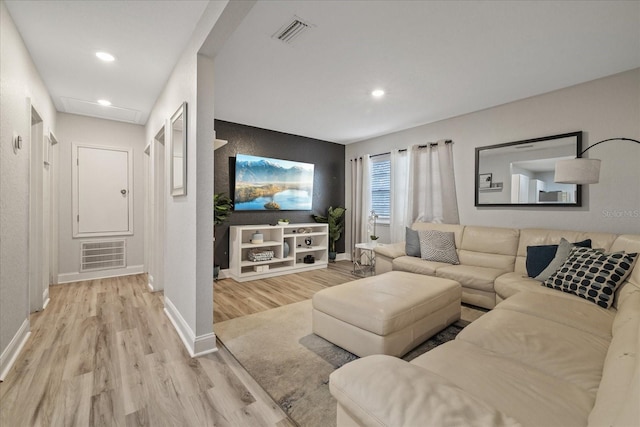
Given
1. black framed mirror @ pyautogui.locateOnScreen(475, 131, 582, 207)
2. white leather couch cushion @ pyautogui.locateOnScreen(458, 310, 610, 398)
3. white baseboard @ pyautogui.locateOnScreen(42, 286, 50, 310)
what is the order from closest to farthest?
white leather couch cushion @ pyautogui.locateOnScreen(458, 310, 610, 398), white baseboard @ pyautogui.locateOnScreen(42, 286, 50, 310), black framed mirror @ pyautogui.locateOnScreen(475, 131, 582, 207)

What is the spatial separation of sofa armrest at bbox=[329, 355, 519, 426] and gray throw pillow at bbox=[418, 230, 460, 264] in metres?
3.05

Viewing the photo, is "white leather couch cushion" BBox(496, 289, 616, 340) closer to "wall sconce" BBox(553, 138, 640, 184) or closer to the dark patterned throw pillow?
the dark patterned throw pillow

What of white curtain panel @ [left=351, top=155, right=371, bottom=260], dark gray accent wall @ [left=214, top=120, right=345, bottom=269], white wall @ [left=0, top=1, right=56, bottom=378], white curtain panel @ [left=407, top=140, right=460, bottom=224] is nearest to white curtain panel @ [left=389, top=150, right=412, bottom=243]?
white curtain panel @ [left=407, top=140, right=460, bottom=224]

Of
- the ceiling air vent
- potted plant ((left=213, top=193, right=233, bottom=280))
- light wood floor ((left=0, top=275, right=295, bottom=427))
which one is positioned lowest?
light wood floor ((left=0, top=275, right=295, bottom=427))

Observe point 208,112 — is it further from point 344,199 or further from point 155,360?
point 344,199

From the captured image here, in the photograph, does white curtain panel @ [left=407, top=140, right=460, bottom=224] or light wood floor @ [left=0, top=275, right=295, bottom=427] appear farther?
white curtain panel @ [left=407, top=140, right=460, bottom=224]

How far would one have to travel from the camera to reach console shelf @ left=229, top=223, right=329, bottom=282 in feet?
14.3

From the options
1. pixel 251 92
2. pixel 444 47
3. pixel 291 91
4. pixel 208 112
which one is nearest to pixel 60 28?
pixel 208 112

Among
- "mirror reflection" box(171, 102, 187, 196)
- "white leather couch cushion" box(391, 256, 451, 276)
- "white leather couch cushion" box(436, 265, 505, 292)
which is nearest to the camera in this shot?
"mirror reflection" box(171, 102, 187, 196)

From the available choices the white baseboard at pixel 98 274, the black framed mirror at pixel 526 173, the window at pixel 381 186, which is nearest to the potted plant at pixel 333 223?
the window at pixel 381 186

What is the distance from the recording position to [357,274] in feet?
15.5

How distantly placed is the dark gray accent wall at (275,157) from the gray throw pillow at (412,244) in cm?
218

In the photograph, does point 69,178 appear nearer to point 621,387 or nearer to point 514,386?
point 514,386

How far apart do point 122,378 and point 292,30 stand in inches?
108
